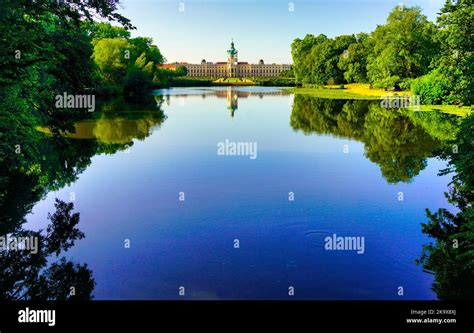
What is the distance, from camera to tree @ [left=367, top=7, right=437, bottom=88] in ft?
209

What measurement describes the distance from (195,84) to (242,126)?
11296 centimetres

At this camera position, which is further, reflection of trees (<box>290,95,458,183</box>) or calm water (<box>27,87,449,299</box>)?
reflection of trees (<box>290,95,458,183</box>)

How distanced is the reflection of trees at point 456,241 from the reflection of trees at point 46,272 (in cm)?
707

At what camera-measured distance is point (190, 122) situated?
37406 millimetres


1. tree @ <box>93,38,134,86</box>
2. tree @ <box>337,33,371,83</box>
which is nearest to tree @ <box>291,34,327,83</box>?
tree @ <box>337,33,371,83</box>

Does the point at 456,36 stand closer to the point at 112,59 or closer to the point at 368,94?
the point at 368,94

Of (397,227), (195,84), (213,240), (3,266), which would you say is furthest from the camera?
(195,84)

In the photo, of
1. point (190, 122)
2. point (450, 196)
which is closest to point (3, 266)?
point (450, 196)

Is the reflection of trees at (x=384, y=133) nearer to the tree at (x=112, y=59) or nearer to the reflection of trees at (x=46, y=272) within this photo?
the reflection of trees at (x=46, y=272)

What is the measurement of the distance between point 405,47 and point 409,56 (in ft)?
4.98

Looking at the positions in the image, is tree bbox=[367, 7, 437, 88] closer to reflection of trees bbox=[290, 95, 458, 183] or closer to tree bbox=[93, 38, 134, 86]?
reflection of trees bbox=[290, 95, 458, 183]

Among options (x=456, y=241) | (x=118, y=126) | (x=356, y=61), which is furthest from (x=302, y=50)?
(x=456, y=241)

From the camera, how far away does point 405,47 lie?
211 ft

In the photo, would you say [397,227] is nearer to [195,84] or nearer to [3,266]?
[3,266]
